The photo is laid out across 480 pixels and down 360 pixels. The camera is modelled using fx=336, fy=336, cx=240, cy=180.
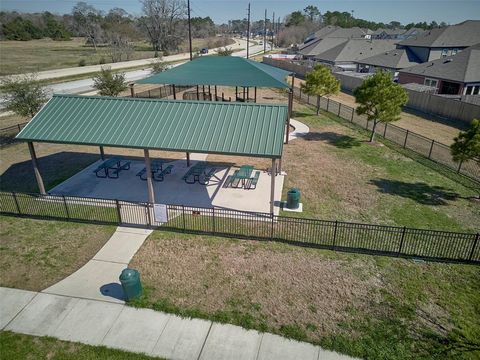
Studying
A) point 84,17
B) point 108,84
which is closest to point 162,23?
point 84,17

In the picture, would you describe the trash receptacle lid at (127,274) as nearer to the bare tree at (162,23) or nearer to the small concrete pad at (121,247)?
the small concrete pad at (121,247)

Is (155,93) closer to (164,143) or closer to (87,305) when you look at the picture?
(164,143)

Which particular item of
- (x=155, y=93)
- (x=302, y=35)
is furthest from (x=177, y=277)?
(x=302, y=35)

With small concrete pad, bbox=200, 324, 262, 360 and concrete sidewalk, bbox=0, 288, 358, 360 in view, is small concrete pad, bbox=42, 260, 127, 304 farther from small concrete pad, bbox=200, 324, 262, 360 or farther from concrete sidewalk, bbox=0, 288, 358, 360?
small concrete pad, bbox=200, 324, 262, 360

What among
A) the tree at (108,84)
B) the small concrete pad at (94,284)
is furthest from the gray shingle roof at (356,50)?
the small concrete pad at (94,284)

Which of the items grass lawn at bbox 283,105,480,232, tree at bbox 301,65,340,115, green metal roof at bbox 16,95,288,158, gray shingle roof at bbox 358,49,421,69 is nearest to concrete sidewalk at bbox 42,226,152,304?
green metal roof at bbox 16,95,288,158

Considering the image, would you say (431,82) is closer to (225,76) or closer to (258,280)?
(225,76)
